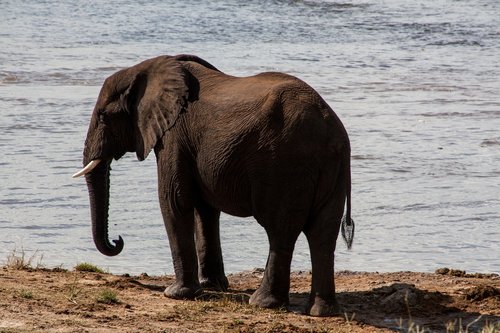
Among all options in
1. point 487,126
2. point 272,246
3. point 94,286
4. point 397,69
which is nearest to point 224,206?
point 272,246

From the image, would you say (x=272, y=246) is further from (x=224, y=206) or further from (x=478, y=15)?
(x=478, y=15)

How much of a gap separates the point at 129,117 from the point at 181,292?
143 cm

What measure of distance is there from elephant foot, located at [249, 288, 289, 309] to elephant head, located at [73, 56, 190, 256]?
4.43 feet

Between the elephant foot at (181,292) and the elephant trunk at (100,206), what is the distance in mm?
652

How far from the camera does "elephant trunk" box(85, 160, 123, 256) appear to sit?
32.0ft

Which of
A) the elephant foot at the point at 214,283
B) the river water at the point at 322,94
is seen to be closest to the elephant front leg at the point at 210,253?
the elephant foot at the point at 214,283

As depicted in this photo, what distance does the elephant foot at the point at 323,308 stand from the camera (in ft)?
28.5

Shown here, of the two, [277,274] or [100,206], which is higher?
[100,206]

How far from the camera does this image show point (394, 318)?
348 inches

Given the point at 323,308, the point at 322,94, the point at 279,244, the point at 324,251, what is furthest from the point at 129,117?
the point at 322,94

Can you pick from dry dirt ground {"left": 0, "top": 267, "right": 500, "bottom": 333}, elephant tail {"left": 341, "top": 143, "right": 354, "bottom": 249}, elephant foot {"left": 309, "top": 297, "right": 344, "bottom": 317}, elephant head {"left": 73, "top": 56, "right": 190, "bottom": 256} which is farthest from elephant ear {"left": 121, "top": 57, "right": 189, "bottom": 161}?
elephant foot {"left": 309, "top": 297, "right": 344, "bottom": 317}

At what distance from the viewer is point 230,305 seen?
8.84 m

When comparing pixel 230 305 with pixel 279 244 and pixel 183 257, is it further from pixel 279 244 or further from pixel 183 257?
pixel 183 257

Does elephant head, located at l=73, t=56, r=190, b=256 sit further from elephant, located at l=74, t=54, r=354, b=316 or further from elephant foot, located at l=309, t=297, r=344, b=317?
elephant foot, located at l=309, t=297, r=344, b=317
